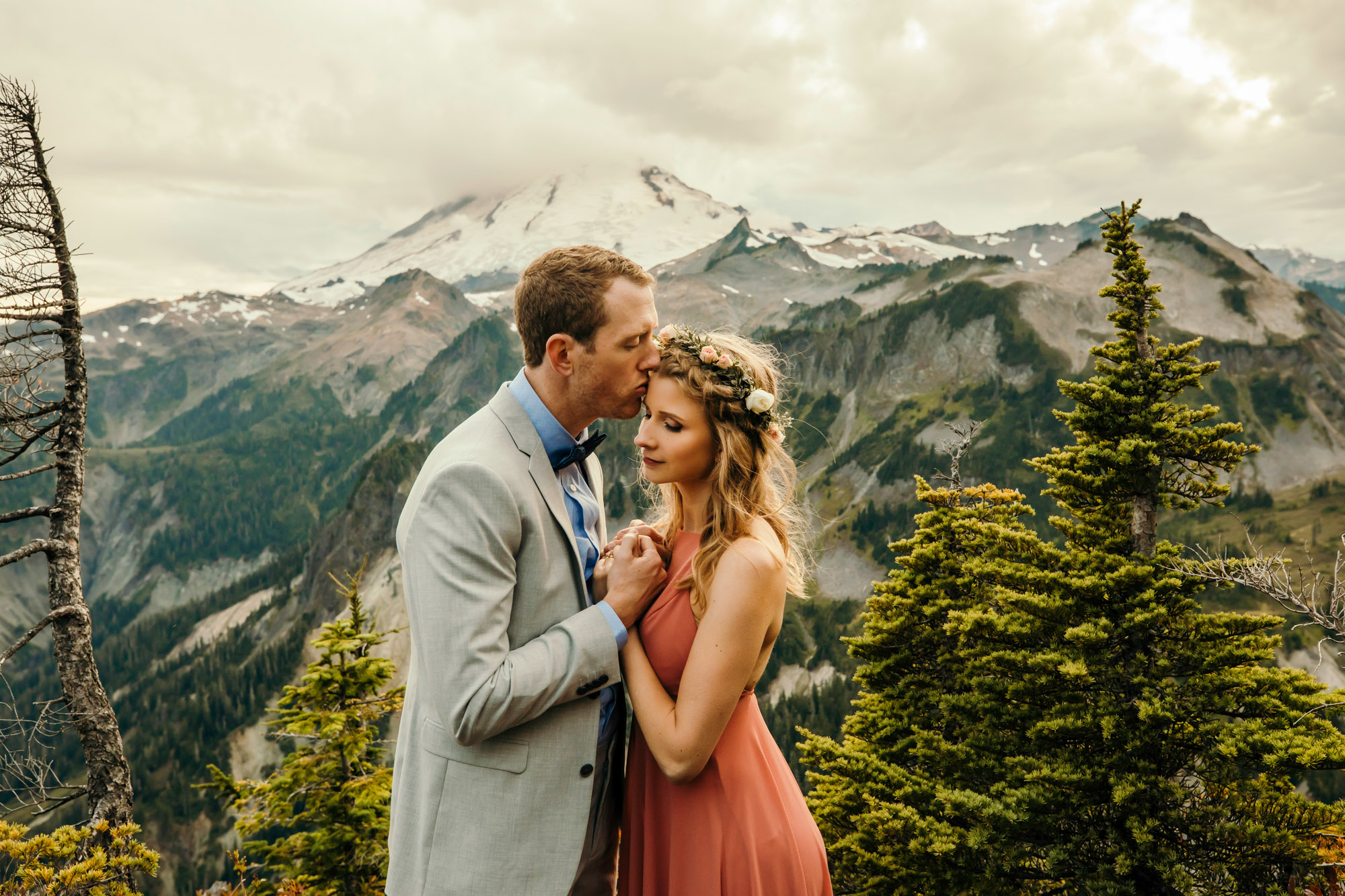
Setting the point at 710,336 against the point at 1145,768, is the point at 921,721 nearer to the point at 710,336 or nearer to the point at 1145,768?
the point at 1145,768

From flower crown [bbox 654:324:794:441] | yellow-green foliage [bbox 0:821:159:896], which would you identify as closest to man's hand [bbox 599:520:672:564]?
Answer: flower crown [bbox 654:324:794:441]

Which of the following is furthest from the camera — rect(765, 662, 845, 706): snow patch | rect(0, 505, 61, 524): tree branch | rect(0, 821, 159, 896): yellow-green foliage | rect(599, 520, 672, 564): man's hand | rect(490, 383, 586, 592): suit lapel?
rect(765, 662, 845, 706): snow patch

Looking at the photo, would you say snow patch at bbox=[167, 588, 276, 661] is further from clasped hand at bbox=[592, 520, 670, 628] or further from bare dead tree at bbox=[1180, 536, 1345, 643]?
clasped hand at bbox=[592, 520, 670, 628]

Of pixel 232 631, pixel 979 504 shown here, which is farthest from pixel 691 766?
pixel 232 631

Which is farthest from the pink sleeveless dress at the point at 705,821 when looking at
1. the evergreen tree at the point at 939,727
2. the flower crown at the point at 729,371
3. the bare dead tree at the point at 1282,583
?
the evergreen tree at the point at 939,727

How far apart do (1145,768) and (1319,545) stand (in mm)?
99331

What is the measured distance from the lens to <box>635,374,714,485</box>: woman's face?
193 inches

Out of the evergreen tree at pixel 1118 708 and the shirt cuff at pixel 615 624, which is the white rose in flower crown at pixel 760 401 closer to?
the shirt cuff at pixel 615 624

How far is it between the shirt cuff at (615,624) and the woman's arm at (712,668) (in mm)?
357

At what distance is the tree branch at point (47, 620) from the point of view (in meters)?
10.1

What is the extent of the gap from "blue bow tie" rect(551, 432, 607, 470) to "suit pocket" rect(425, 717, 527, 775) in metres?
1.60

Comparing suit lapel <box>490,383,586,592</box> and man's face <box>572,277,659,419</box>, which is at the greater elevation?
man's face <box>572,277,659,419</box>

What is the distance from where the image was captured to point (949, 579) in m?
19.0

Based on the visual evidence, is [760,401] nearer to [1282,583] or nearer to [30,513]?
[1282,583]
